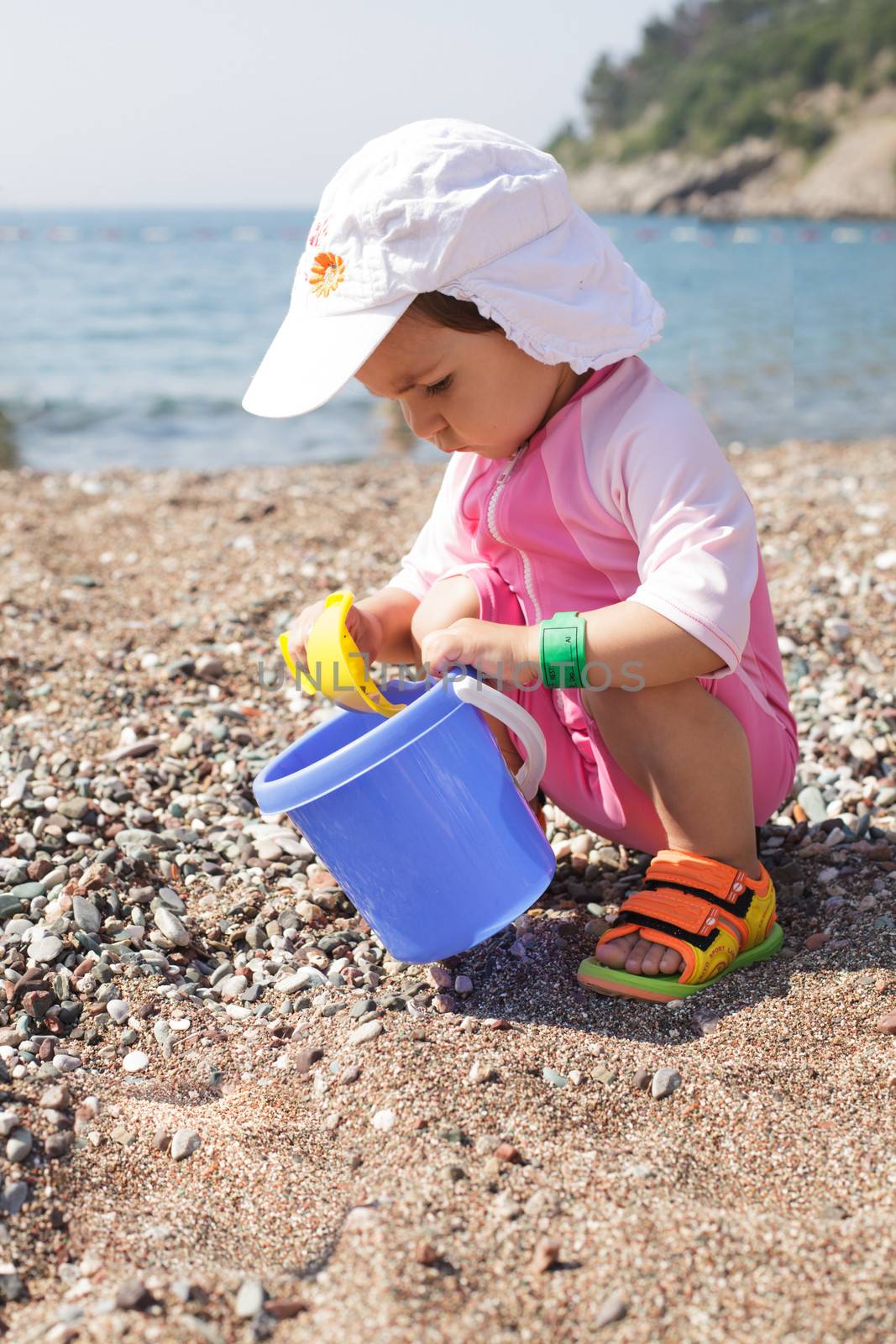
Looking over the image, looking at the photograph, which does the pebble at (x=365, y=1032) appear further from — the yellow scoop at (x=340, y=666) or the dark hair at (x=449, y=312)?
the dark hair at (x=449, y=312)

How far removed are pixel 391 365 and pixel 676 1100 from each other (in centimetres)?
128

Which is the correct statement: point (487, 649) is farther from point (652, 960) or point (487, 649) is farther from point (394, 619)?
point (652, 960)

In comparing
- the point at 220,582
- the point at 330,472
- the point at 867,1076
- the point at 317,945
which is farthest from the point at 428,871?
the point at 330,472

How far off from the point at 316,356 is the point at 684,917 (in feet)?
3.83

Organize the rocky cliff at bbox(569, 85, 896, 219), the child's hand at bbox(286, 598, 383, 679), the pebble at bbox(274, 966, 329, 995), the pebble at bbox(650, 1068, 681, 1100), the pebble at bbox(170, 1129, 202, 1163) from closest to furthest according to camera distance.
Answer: the pebble at bbox(170, 1129, 202, 1163), the pebble at bbox(650, 1068, 681, 1100), the pebble at bbox(274, 966, 329, 995), the child's hand at bbox(286, 598, 383, 679), the rocky cliff at bbox(569, 85, 896, 219)

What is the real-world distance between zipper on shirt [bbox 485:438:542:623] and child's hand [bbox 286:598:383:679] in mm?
318

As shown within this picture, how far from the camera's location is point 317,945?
2.32 metres

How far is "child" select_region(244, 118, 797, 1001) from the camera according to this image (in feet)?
6.34

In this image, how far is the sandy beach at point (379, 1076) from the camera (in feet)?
4.73

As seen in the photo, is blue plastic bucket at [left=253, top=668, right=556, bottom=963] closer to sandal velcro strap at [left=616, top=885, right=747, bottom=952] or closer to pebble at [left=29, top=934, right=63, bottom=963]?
sandal velcro strap at [left=616, top=885, right=747, bottom=952]

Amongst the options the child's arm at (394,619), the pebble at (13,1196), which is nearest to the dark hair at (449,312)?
the child's arm at (394,619)

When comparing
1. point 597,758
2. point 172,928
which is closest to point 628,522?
point 597,758

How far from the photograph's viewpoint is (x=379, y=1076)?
1.87 m

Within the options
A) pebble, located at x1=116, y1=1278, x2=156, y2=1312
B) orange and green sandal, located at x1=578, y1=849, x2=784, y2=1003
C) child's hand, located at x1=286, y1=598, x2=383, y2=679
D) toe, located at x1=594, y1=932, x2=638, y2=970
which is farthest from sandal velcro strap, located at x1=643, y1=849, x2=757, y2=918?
pebble, located at x1=116, y1=1278, x2=156, y2=1312
